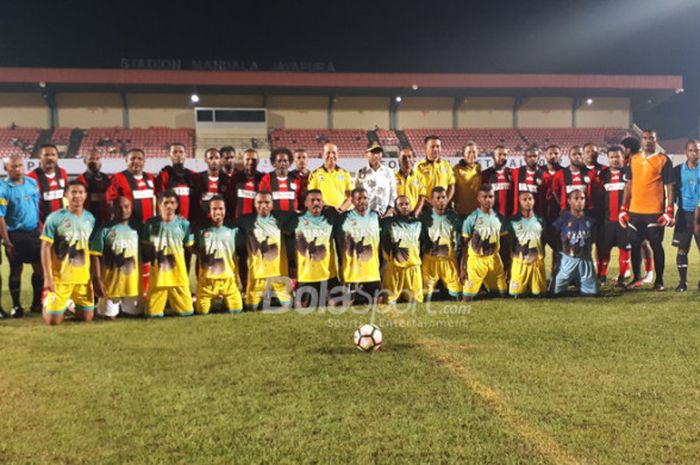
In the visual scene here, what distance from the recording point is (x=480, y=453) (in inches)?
94.5

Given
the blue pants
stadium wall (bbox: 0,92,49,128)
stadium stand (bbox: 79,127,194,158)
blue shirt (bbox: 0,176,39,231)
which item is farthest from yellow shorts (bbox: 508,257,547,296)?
stadium wall (bbox: 0,92,49,128)

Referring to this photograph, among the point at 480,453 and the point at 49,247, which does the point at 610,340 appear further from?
the point at 49,247

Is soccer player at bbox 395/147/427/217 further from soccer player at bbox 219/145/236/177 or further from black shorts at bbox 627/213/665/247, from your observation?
black shorts at bbox 627/213/665/247

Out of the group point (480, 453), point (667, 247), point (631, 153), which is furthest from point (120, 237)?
point (667, 247)

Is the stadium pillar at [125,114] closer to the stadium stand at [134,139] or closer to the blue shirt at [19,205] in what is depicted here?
the stadium stand at [134,139]

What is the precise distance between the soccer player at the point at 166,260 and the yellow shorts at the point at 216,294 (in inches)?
4.3

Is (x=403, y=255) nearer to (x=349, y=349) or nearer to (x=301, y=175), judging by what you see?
(x=301, y=175)

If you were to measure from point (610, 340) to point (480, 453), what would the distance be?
2337 millimetres

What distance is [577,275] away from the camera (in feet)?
20.1

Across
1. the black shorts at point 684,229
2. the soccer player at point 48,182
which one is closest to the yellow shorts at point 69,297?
the soccer player at point 48,182

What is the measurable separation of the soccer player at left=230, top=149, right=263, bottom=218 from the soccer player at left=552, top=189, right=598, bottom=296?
3555 mm

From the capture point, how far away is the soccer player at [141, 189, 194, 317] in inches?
213

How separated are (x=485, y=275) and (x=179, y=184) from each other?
359cm

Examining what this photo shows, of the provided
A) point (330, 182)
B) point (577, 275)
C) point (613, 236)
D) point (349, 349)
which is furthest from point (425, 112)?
point (349, 349)
